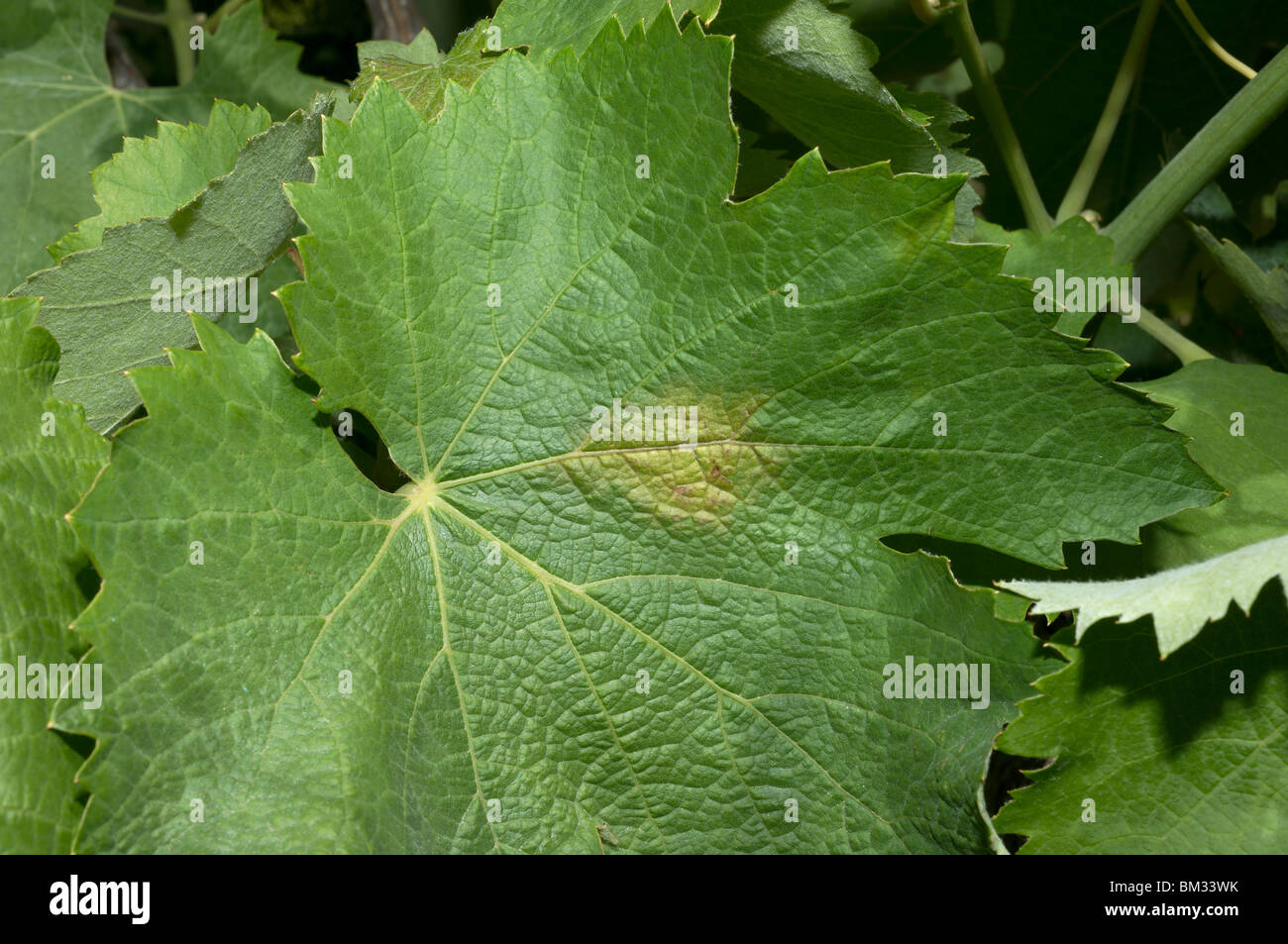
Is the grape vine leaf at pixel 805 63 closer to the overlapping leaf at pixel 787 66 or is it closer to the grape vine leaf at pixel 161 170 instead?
the overlapping leaf at pixel 787 66

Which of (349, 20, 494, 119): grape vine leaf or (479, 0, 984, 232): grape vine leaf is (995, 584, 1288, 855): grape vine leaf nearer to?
(479, 0, 984, 232): grape vine leaf

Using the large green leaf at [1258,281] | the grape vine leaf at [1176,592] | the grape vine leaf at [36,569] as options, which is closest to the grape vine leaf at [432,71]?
the grape vine leaf at [36,569]

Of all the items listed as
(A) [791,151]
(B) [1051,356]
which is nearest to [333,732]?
(B) [1051,356]

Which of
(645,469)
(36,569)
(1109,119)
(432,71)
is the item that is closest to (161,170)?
(432,71)

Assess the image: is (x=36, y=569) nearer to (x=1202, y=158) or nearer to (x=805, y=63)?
(x=805, y=63)

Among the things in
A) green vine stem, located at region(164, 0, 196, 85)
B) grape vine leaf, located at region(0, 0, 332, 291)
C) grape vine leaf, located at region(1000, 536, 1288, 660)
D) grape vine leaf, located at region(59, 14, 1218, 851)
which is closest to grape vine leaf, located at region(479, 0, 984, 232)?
grape vine leaf, located at region(59, 14, 1218, 851)
